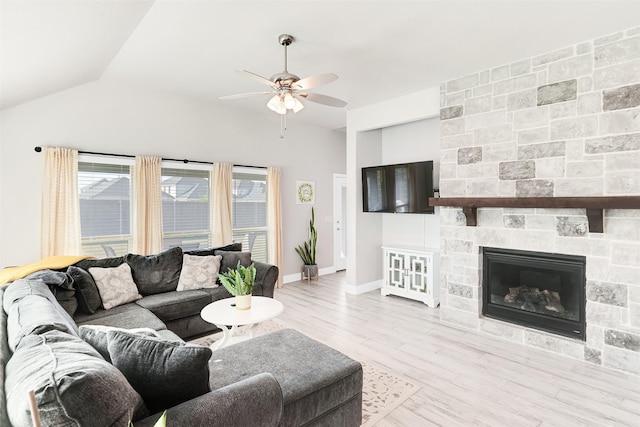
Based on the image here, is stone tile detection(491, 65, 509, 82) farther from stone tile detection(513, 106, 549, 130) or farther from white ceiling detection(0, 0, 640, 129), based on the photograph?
stone tile detection(513, 106, 549, 130)

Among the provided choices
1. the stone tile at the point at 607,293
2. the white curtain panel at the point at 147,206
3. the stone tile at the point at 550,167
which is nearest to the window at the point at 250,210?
the white curtain panel at the point at 147,206

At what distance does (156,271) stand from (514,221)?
12.9 ft

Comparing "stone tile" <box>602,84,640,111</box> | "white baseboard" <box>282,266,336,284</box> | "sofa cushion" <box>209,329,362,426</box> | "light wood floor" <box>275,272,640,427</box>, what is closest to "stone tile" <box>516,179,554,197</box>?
"stone tile" <box>602,84,640,111</box>

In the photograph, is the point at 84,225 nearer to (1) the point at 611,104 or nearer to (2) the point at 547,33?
(2) the point at 547,33

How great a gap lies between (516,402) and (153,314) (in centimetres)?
308

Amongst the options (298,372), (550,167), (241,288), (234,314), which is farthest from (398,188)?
(298,372)

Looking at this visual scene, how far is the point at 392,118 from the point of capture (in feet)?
15.2

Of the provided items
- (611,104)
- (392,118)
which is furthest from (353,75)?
(611,104)

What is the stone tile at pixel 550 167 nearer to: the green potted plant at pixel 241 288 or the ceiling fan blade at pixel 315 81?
the ceiling fan blade at pixel 315 81

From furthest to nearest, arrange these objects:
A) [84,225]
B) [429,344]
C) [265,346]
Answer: [84,225], [429,344], [265,346]

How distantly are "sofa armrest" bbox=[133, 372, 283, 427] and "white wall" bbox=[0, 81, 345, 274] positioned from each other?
11.8ft

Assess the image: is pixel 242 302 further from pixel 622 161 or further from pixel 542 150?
pixel 622 161

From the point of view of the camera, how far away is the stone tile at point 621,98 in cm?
273

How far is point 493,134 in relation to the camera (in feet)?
11.7
